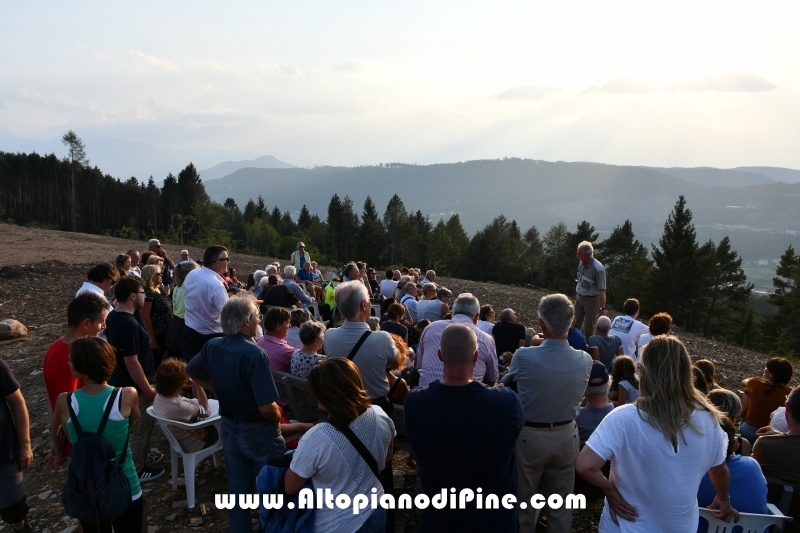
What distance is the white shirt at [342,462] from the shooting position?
2.56 meters

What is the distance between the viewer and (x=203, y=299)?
5.65 m

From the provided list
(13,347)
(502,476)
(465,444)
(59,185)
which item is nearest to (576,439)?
(502,476)

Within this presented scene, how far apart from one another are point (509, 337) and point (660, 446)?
4325 mm

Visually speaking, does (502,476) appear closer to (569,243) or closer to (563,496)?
(563,496)

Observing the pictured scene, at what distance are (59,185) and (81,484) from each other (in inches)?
2958

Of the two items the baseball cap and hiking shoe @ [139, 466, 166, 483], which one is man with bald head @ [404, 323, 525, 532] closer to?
the baseball cap

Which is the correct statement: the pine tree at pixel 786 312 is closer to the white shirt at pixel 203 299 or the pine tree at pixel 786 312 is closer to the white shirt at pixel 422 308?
the white shirt at pixel 422 308

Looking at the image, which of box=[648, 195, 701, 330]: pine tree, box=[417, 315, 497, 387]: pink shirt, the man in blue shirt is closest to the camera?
the man in blue shirt

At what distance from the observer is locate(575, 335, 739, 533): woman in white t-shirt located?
7.70 feet

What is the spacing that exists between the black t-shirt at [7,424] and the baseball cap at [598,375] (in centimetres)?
457

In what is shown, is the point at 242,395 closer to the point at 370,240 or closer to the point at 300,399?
the point at 300,399

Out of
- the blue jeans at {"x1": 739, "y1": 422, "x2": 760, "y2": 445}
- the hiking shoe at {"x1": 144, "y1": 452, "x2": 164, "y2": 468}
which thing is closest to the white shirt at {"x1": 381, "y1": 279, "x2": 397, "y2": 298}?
the hiking shoe at {"x1": 144, "y1": 452, "x2": 164, "y2": 468}

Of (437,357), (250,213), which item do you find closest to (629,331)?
(437,357)

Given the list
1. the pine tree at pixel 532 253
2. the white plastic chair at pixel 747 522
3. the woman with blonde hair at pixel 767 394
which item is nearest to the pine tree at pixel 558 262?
the pine tree at pixel 532 253
